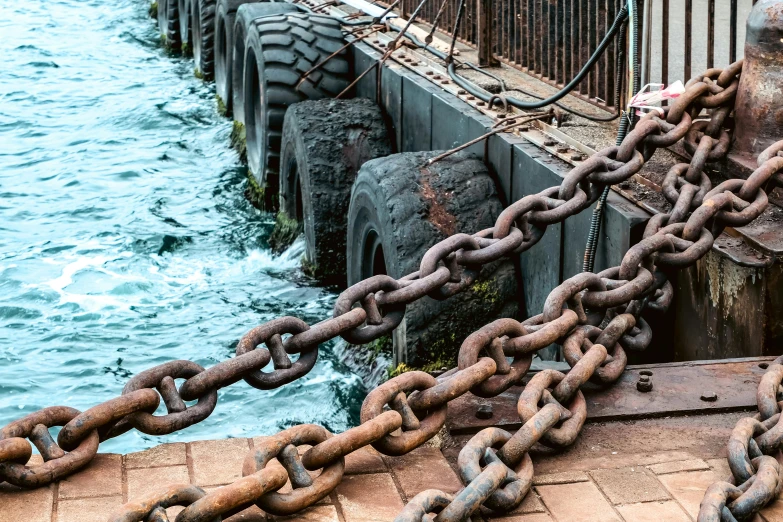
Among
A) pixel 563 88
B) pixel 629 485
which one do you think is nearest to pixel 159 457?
pixel 629 485

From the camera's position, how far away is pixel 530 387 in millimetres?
2928

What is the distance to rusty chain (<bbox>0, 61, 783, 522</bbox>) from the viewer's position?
255 centimetres

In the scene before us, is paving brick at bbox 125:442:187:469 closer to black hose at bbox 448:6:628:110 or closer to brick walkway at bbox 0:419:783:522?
brick walkway at bbox 0:419:783:522

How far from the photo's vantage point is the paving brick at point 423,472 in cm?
271

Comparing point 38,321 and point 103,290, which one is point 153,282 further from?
point 38,321

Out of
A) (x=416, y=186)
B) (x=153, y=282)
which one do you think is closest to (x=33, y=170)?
(x=153, y=282)

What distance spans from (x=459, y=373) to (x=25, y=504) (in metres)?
1.17

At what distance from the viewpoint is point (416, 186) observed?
17.0 feet

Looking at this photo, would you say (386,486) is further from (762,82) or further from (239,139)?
(239,139)

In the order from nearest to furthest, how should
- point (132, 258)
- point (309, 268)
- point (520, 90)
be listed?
point (520, 90) → point (309, 268) → point (132, 258)

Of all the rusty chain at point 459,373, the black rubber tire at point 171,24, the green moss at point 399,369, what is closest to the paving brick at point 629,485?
the rusty chain at point 459,373

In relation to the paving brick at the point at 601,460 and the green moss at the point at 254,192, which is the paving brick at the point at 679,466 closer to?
the paving brick at the point at 601,460

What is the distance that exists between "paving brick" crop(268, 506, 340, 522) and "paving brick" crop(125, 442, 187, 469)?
1.38 ft

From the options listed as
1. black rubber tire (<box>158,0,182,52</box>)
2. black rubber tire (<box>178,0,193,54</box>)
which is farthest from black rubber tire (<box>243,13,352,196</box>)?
black rubber tire (<box>158,0,182,52</box>)
